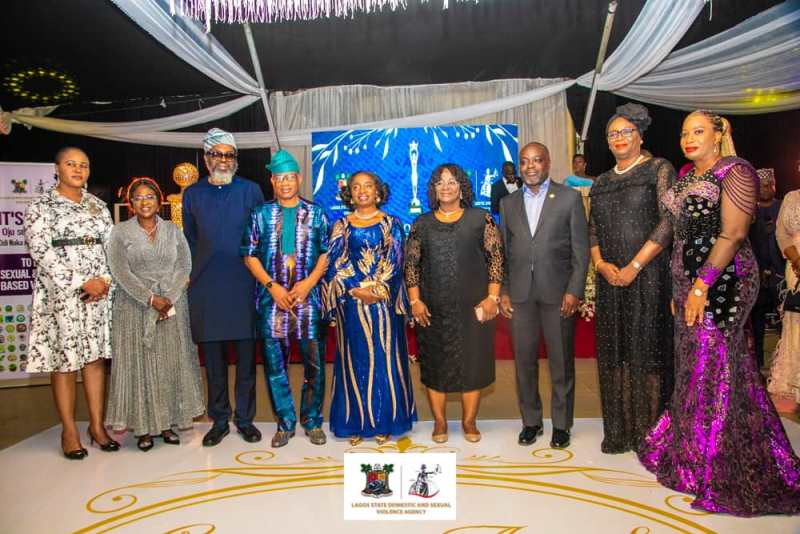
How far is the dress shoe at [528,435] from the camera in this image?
343cm

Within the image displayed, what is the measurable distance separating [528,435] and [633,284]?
104 centimetres

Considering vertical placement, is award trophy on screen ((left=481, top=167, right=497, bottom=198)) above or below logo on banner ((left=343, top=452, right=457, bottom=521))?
above

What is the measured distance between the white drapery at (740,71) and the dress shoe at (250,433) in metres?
4.45

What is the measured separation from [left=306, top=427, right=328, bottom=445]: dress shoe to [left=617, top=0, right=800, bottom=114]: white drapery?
4.15 m

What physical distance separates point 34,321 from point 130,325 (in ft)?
1.62

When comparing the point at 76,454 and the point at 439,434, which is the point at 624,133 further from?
the point at 76,454

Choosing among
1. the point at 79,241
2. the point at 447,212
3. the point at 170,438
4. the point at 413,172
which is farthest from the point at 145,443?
the point at 413,172

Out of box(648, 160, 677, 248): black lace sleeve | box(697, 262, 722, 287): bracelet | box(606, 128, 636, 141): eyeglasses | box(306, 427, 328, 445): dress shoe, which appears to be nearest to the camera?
box(697, 262, 722, 287): bracelet

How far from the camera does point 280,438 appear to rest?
3469 millimetres

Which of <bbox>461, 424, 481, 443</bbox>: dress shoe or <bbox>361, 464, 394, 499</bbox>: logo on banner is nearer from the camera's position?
<bbox>361, 464, 394, 499</bbox>: logo on banner

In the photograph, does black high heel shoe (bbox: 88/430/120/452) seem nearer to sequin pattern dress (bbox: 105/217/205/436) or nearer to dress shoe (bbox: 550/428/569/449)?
sequin pattern dress (bbox: 105/217/205/436)

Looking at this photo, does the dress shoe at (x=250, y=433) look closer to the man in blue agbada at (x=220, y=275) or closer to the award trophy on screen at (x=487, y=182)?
the man in blue agbada at (x=220, y=275)

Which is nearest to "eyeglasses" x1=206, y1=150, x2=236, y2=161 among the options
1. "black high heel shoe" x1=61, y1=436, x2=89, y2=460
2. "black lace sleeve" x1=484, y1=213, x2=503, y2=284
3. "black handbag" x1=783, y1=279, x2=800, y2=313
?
"black lace sleeve" x1=484, y1=213, x2=503, y2=284

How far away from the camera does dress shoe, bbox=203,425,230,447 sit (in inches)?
139
